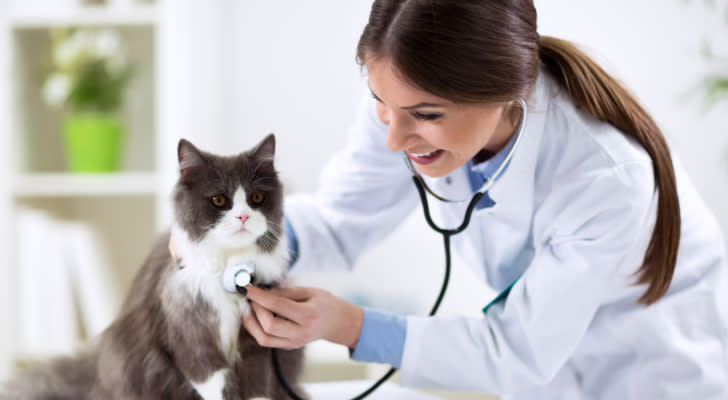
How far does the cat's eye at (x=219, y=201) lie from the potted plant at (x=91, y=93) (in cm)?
131

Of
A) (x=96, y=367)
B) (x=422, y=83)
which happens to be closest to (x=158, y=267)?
(x=96, y=367)

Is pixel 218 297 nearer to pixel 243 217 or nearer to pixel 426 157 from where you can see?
pixel 243 217

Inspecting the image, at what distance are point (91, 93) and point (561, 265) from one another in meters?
1.55

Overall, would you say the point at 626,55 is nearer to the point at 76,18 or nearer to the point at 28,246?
the point at 76,18

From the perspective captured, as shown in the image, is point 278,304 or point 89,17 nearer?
point 278,304

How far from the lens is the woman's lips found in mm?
940

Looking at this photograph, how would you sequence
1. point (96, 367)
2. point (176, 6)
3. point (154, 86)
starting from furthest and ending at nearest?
point (154, 86) < point (176, 6) < point (96, 367)

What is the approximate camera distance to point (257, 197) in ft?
2.60

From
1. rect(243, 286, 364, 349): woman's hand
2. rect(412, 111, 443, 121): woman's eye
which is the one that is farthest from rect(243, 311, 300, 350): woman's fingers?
rect(412, 111, 443, 121): woman's eye

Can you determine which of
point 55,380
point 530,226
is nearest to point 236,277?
point 55,380

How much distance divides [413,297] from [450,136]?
1146mm

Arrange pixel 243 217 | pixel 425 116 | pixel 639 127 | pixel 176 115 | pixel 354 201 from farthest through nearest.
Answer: pixel 176 115 → pixel 354 201 → pixel 639 127 → pixel 425 116 → pixel 243 217

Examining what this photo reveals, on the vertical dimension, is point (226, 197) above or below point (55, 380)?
above

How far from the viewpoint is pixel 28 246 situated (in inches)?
77.5
